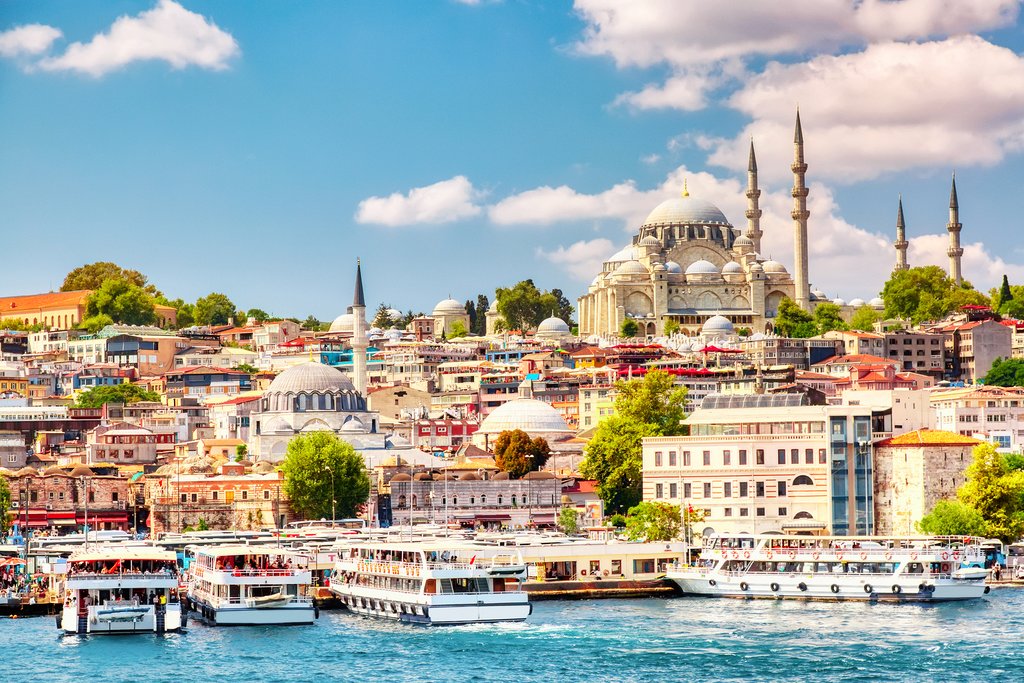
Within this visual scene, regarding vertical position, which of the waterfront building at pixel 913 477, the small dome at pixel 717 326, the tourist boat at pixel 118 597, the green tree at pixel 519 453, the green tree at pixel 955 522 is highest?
the small dome at pixel 717 326

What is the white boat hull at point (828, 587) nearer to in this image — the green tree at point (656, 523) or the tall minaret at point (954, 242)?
the green tree at point (656, 523)

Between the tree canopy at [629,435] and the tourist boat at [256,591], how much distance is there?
19.1 meters

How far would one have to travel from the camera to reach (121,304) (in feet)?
366

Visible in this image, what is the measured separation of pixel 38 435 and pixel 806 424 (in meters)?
35.8

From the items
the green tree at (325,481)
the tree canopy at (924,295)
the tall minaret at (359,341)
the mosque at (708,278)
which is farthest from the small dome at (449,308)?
the green tree at (325,481)

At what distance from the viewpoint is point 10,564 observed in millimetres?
46969

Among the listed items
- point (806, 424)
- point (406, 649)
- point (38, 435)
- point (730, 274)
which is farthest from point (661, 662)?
point (730, 274)

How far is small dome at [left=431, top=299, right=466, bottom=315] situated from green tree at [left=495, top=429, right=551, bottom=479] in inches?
2149

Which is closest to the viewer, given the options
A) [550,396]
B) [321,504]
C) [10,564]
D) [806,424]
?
[10,564]

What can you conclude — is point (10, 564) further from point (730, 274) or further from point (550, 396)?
point (730, 274)

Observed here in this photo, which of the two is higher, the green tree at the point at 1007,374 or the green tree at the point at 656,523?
the green tree at the point at 1007,374

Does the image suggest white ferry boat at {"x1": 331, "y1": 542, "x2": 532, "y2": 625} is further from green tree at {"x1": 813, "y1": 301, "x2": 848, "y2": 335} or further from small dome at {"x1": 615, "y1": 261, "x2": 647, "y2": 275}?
small dome at {"x1": 615, "y1": 261, "x2": 647, "y2": 275}

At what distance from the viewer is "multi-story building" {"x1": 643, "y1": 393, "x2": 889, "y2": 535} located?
50.8 metres

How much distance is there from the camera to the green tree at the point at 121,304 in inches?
4402
